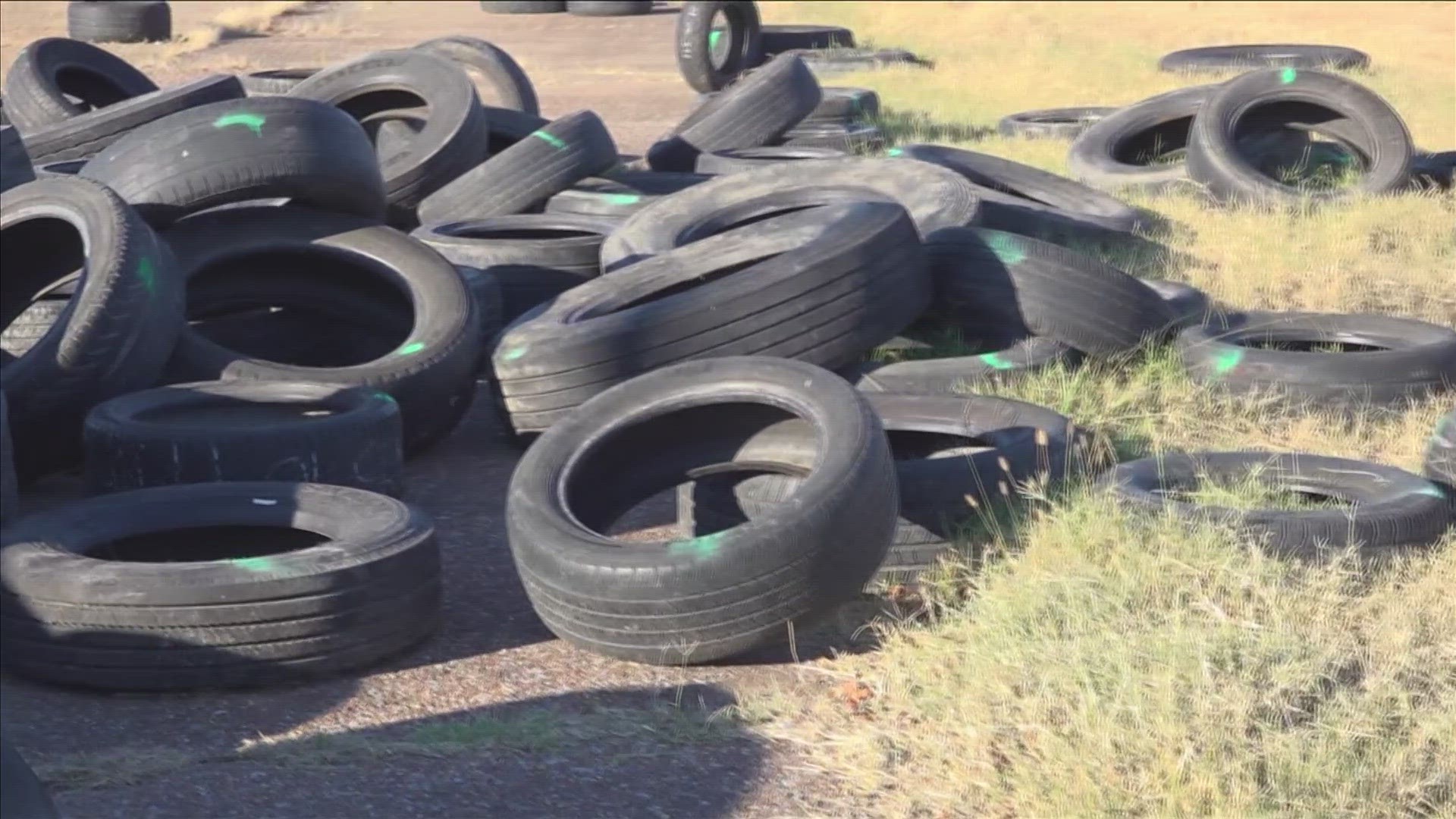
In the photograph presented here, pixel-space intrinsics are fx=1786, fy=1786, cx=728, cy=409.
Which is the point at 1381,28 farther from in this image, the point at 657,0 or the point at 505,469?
the point at 505,469

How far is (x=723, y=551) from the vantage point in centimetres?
476

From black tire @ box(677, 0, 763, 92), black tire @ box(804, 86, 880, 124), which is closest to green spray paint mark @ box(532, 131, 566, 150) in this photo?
black tire @ box(804, 86, 880, 124)

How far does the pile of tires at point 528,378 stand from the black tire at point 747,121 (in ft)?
8.02

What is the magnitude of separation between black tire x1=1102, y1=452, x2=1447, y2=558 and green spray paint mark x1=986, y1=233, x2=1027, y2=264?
1453 millimetres

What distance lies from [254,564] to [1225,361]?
4312 millimetres

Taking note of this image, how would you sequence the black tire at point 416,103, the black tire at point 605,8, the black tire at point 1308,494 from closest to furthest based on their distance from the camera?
1. the black tire at point 1308,494
2. the black tire at point 416,103
3. the black tire at point 605,8

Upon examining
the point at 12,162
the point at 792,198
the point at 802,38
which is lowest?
the point at 802,38

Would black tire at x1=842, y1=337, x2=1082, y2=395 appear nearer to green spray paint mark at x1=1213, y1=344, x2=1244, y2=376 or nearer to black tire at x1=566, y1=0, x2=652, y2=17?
green spray paint mark at x1=1213, y1=344, x2=1244, y2=376

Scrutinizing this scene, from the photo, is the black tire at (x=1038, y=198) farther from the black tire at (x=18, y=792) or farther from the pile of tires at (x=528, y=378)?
the black tire at (x=18, y=792)

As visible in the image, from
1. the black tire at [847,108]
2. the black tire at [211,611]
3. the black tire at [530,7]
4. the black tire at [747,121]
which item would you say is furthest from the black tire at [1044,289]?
the black tire at [530,7]

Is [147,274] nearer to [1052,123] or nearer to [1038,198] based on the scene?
[1038,198]

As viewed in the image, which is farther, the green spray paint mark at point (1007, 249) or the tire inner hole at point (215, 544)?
the green spray paint mark at point (1007, 249)

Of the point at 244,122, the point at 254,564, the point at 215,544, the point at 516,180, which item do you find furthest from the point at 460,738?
the point at 516,180

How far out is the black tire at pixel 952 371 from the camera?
706 centimetres
